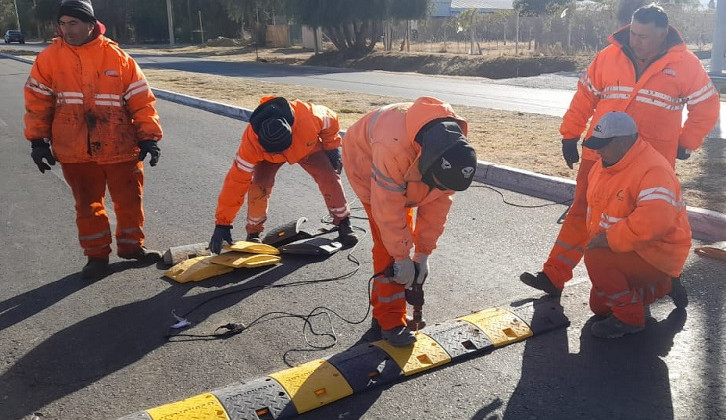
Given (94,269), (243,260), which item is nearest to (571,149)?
(243,260)

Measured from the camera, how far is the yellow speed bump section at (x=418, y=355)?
368cm

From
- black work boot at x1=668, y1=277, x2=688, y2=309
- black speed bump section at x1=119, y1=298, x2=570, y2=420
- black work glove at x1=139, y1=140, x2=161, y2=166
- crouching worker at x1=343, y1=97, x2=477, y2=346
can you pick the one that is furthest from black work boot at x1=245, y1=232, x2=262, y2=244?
black work boot at x1=668, y1=277, x2=688, y2=309

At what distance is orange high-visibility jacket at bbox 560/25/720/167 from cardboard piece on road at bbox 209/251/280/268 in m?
2.39

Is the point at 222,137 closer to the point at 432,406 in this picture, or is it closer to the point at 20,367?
the point at 20,367

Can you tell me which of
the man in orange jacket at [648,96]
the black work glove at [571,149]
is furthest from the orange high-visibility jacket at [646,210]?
the black work glove at [571,149]

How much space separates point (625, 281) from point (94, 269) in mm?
3666

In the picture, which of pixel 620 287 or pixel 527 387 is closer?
pixel 527 387

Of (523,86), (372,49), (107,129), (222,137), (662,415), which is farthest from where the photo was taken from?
(372,49)

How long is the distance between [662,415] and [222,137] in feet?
30.8

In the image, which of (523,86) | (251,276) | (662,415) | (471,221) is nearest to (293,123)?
(251,276)

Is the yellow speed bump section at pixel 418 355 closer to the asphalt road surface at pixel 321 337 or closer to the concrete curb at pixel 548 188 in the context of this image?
the asphalt road surface at pixel 321 337

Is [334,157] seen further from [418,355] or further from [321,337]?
[418,355]

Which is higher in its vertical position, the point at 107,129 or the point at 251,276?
the point at 107,129

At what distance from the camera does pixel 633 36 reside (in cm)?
452
